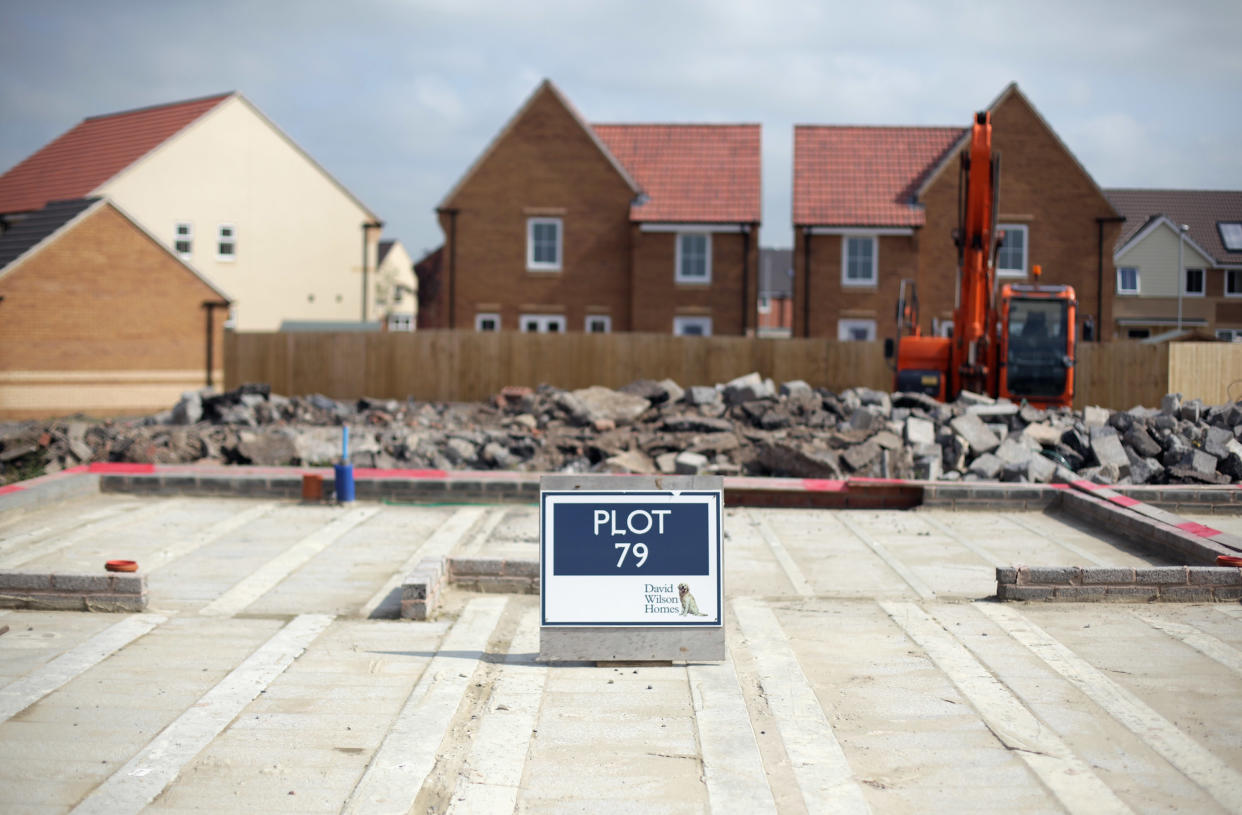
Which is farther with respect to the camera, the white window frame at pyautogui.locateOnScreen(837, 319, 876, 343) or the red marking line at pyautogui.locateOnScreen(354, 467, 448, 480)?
the white window frame at pyautogui.locateOnScreen(837, 319, 876, 343)

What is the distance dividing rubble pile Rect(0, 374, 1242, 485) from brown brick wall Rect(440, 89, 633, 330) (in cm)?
1252

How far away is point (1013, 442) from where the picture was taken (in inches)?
662

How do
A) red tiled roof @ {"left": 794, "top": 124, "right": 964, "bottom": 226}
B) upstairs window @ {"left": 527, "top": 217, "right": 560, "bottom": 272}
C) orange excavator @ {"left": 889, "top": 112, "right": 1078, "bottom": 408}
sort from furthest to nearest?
upstairs window @ {"left": 527, "top": 217, "right": 560, "bottom": 272} → red tiled roof @ {"left": 794, "top": 124, "right": 964, "bottom": 226} → orange excavator @ {"left": 889, "top": 112, "right": 1078, "bottom": 408}

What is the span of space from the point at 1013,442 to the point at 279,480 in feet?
34.1

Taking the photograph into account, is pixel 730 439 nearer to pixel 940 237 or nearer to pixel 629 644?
pixel 629 644

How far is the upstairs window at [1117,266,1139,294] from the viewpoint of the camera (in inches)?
1884

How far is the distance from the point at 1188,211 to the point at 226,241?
124ft

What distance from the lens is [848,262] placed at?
3525cm

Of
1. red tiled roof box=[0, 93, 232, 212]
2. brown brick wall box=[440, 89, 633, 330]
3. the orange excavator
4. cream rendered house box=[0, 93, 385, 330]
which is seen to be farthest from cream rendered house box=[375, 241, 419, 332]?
the orange excavator

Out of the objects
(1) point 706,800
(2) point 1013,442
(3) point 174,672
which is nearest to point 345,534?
(3) point 174,672

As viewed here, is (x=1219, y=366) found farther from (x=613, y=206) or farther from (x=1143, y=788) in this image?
(x=1143, y=788)

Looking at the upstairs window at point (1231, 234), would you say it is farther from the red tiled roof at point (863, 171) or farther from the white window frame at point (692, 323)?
the white window frame at point (692, 323)

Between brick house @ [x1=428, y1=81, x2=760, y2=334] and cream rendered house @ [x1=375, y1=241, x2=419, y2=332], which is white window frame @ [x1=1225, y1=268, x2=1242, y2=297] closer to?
brick house @ [x1=428, y1=81, x2=760, y2=334]

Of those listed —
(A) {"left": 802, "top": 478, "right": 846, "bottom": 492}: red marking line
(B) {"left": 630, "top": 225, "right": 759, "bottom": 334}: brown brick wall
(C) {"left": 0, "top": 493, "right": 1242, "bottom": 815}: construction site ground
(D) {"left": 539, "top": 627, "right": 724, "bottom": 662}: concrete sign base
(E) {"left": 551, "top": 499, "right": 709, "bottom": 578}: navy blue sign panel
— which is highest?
(B) {"left": 630, "top": 225, "right": 759, "bottom": 334}: brown brick wall
